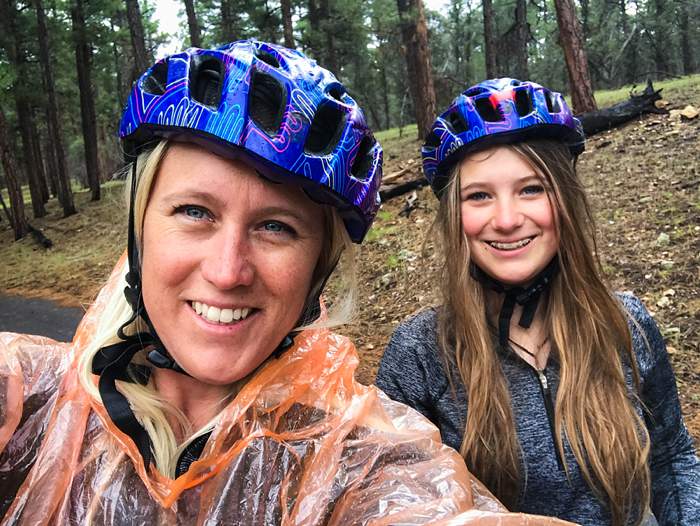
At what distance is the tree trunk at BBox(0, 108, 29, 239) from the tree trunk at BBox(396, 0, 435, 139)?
39.2 ft

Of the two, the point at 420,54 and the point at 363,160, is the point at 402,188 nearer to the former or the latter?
the point at 420,54

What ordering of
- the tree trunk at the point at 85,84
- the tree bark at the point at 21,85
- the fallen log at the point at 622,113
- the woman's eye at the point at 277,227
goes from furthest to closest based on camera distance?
the tree trunk at the point at 85,84
the tree bark at the point at 21,85
the fallen log at the point at 622,113
the woman's eye at the point at 277,227

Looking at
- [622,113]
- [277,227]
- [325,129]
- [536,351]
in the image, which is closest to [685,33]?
[622,113]

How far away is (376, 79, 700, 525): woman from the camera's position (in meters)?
2.13

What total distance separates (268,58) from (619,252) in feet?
19.0

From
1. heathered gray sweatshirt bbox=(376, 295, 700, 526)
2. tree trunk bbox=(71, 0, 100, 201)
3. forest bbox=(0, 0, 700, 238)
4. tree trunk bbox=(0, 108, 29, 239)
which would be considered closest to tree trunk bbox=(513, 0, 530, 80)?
forest bbox=(0, 0, 700, 238)

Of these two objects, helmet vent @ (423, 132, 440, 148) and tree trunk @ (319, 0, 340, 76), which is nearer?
helmet vent @ (423, 132, 440, 148)

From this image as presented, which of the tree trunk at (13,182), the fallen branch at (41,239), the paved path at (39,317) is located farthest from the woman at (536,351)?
the tree trunk at (13,182)

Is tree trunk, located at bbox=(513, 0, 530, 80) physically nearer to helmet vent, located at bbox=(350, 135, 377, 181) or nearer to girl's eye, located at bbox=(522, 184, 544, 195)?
girl's eye, located at bbox=(522, 184, 544, 195)

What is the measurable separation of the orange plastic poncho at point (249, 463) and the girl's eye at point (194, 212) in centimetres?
52

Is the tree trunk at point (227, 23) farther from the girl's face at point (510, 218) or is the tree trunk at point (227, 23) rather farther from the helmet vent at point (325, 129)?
the helmet vent at point (325, 129)

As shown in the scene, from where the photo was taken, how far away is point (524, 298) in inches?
94.2

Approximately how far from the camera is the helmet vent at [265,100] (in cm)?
162

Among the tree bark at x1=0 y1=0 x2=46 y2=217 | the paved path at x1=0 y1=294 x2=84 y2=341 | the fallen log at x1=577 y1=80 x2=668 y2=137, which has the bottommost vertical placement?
the paved path at x1=0 y1=294 x2=84 y2=341
